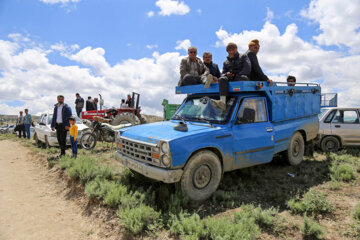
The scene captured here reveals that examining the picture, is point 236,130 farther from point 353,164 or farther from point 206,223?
point 353,164

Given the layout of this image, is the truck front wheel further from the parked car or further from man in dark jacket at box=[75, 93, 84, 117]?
man in dark jacket at box=[75, 93, 84, 117]

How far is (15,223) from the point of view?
4.23m

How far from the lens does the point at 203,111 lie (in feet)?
16.8

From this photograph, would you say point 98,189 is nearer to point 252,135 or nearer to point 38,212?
point 38,212

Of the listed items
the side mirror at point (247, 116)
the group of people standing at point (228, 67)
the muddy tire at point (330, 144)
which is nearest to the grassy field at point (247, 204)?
the side mirror at point (247, 116)

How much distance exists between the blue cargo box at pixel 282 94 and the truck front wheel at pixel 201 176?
1652 millimetres

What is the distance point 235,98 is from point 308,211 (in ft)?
8.21

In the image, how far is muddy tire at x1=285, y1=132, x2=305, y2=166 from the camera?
6270mm

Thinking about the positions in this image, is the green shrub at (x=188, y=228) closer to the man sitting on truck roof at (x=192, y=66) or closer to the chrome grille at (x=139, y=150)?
the chrome grille at (x=139, y=150)

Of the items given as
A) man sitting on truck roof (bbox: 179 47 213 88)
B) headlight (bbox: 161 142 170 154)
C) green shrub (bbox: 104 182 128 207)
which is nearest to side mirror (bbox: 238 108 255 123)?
headlight (bbox: 161 142 170 154)

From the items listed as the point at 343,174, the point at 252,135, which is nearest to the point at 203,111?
the point at 252,135

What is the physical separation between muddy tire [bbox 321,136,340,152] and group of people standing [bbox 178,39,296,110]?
4.16 meters

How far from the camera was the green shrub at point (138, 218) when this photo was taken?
11.1 feet

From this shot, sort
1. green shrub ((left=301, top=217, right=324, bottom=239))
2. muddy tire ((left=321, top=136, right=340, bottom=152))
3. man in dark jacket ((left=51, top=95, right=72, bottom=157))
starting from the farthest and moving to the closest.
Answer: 1. muddy tire ((left=321, top=136, right=340, bottom=152))
2. man in dark jacket ((left=51, top=95, right=72, bottom=157))
3. green shrub ((left=301, top=217, right=324, bottom=239))
